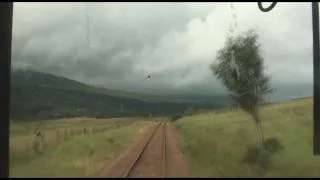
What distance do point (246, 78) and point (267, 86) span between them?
121 centimetres

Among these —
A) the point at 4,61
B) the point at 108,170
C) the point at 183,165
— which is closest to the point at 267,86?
the point at 183,165

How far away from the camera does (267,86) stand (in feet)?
74.8

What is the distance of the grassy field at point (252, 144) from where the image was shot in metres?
21.5

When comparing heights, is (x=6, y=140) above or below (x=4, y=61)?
below

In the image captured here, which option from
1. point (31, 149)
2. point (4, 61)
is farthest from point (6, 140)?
point (31, 149)

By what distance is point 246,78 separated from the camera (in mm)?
22234

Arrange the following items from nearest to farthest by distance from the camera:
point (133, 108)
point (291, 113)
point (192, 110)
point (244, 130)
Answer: point (244, 130) → point (291, 113) → point (192, 110) → point (133, 108)

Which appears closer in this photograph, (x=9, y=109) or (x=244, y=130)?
(x=9, y=109)

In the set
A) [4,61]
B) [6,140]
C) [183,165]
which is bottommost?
[183,165]

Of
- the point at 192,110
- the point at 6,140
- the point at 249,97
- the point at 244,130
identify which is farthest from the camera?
the point at 192,110

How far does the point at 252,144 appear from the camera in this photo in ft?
92.8

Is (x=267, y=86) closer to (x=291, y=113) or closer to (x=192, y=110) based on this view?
(x=291, y=113)

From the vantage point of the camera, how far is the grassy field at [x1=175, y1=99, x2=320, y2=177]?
21516 millimetres

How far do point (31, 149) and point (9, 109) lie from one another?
21.3 metres
